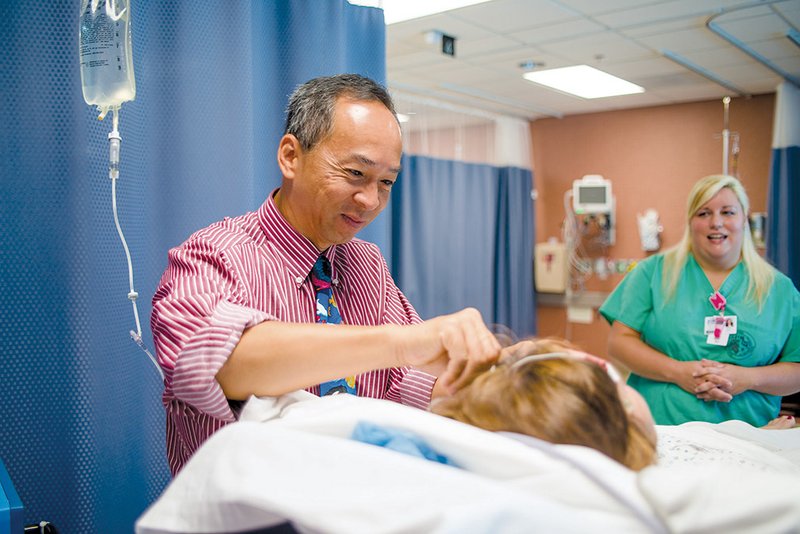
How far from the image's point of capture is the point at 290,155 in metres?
1.22

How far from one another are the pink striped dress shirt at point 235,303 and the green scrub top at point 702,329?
124cm

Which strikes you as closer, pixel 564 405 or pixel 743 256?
pixel 564 405

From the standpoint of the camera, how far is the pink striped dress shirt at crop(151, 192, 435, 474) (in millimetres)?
899

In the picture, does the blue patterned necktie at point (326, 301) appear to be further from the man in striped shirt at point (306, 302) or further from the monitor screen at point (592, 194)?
the monitor screen at point (592, 194)

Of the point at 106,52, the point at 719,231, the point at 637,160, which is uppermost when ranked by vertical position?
the point at 637,160

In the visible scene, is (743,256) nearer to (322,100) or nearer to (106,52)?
(322,100)

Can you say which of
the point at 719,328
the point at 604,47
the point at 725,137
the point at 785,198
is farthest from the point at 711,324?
the point at 725,137

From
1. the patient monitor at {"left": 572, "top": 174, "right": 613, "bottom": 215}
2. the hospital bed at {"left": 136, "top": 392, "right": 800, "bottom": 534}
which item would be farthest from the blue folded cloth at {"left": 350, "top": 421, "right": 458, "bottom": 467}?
the patient monitor at {"left": 572, "top": 174, "right": 613, "bottom": 215}

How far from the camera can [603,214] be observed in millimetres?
5738

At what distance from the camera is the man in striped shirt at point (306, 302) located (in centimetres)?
90

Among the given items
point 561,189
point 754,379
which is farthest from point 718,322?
point 561,189

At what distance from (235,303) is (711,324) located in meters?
1.78

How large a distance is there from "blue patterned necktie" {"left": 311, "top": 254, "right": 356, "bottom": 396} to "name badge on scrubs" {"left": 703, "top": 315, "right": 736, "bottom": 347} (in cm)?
149

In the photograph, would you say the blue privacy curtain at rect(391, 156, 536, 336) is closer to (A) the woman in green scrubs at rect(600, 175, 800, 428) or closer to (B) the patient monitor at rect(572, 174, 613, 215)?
(B) the patient monitor at rect(572, 174, 613, 215)
